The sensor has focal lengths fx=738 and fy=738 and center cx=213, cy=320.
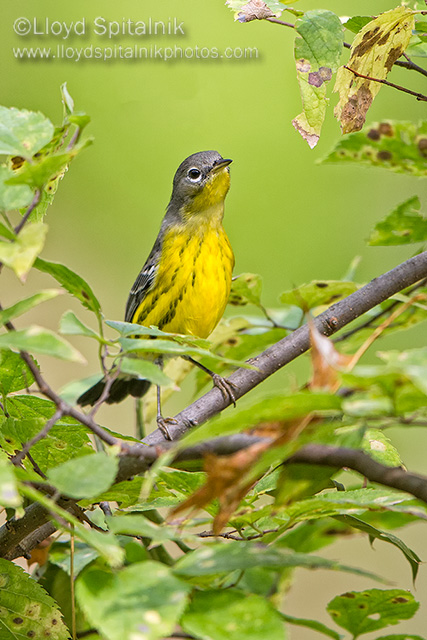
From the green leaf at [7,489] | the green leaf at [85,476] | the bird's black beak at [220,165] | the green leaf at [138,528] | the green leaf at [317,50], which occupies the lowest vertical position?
the green leaf at [138,528]

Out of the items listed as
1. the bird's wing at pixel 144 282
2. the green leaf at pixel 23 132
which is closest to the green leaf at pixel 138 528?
the green leaf at pixel 23 132

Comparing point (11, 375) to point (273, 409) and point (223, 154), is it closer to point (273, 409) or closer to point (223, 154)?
point (273, 409)

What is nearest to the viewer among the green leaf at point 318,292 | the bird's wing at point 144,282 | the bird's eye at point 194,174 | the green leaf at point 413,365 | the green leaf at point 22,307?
the green leaf at point 413,365

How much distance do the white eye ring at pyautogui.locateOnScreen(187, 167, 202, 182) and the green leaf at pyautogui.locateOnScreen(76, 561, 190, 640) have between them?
10.7ft

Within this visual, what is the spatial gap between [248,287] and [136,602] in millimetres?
1333

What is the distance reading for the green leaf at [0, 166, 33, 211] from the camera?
93cm

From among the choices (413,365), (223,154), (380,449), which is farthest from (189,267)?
(413,365)

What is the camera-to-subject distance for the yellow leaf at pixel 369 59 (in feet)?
4.74

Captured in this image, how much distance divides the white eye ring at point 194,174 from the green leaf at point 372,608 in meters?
2.94

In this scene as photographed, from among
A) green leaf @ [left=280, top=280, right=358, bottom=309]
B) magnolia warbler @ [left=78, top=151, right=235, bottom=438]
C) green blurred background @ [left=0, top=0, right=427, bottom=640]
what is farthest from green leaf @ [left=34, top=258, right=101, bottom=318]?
green blurred background @ [left=0, top=0, right=427, bottom=640]

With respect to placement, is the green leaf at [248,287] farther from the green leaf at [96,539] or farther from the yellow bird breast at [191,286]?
the yellow bird breast at [191,286]

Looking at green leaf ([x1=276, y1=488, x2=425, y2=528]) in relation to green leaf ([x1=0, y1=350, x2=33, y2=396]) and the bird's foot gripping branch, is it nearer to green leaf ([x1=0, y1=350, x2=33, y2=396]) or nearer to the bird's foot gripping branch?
the bird's foot gripping branch

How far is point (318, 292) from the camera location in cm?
195

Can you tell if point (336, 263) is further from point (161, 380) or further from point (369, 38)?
point (161, 380)
